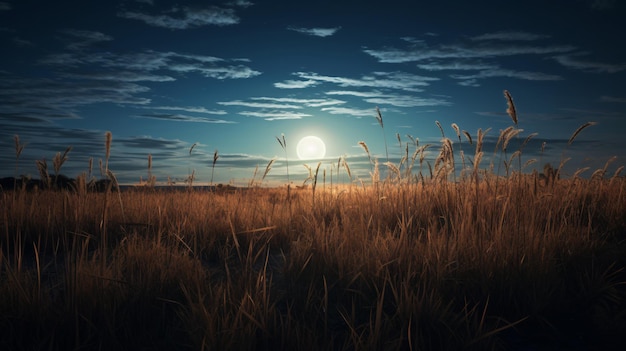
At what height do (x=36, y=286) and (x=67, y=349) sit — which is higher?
(x=36, y=286)

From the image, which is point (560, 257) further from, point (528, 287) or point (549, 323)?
point (549, 323)

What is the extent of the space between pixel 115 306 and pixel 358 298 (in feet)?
4.76

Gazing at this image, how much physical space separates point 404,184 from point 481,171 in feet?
3.31

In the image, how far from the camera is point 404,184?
17.7 ft

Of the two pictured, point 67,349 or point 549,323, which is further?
point 549,323

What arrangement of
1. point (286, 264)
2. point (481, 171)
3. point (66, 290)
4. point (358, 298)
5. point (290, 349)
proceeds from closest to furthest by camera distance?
point (290, 349) → point (66, 290) → point (358, 298) → point (286, 264) → point (481, 171)

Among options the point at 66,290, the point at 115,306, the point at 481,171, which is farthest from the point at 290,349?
the point at 481,171

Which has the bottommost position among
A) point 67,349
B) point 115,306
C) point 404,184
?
point 67,349

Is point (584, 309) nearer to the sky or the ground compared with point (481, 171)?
nearer to the ground

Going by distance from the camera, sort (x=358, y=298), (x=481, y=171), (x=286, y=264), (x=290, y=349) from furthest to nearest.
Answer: (x=481, y=171)
(x=286, y=264)
(x=358, y=298)
(x=290, y=349)

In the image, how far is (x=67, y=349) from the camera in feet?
6.96

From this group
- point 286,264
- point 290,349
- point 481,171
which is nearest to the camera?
point 290,349

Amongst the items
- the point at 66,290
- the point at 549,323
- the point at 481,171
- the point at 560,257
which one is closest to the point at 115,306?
the point at 66,290

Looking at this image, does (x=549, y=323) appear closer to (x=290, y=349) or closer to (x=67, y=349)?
(x=290, y=349)
